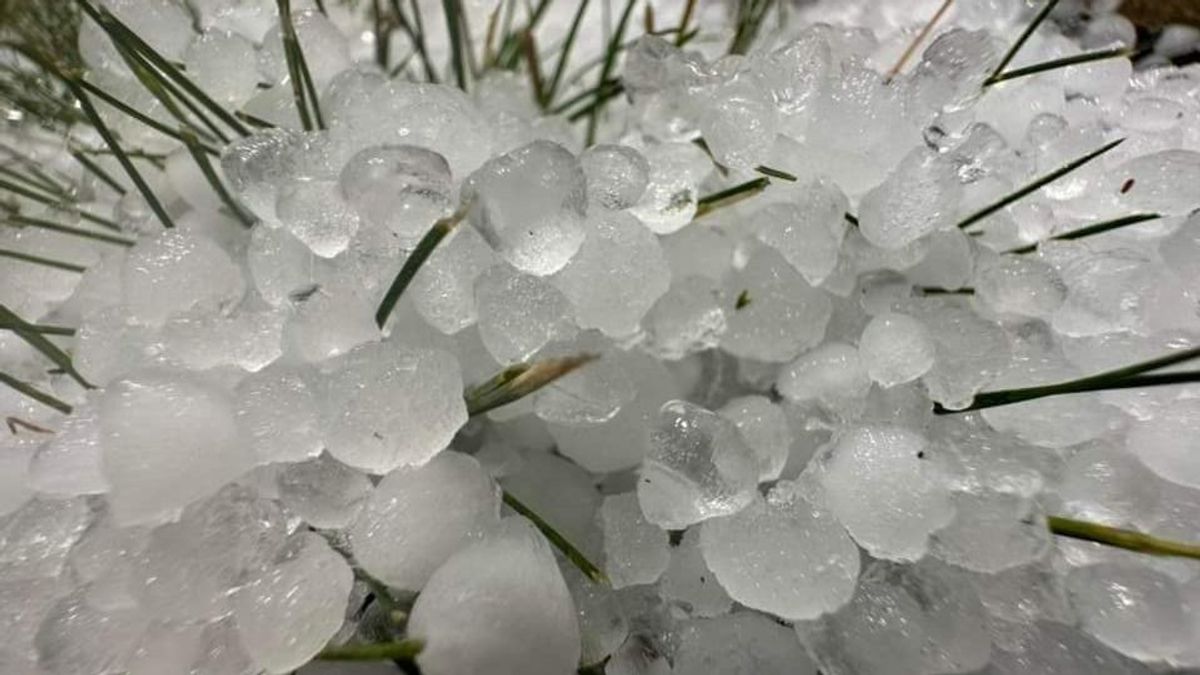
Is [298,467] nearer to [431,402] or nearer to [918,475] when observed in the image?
[431,402]

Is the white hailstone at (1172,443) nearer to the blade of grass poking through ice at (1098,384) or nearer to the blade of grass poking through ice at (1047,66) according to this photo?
the blade of grass poking through ice at (1098,384)

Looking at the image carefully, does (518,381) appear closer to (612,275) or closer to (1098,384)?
(612,275)

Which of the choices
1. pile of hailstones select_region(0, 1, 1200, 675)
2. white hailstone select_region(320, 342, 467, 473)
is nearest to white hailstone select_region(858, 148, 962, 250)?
pile of hailstones select_region(0, 1, 1200, 675)

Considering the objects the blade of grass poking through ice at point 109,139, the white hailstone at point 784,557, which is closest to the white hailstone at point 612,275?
the white hailstone at point 784,557

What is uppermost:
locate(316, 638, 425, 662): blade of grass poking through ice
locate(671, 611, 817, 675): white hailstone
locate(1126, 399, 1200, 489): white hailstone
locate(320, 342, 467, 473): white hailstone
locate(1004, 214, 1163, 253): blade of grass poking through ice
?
locate(320, 342, 467, 473): white hailstone

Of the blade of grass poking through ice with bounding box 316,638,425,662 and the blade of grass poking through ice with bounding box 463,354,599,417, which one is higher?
the blade of grass poking through ice with bounding box 463,354,599,417

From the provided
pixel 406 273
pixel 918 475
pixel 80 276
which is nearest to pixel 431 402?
pixel 406 273

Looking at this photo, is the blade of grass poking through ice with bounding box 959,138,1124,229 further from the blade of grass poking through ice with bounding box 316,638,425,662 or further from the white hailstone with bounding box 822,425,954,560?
the blade of grass poking through ice with bounding box 316,638,425,662
